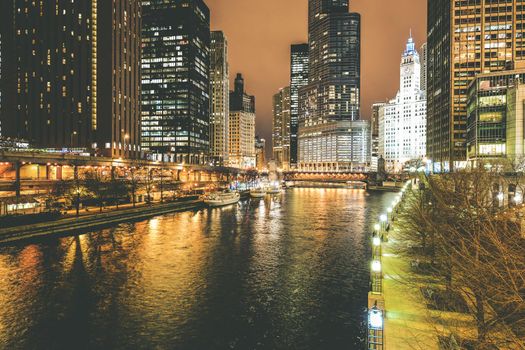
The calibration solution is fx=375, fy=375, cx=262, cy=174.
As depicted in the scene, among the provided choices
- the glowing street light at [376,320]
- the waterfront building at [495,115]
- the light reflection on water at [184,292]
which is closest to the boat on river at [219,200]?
the light reflection on water at [184,292]

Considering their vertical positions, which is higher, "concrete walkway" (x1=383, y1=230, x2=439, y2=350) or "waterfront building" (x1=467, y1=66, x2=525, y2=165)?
"waterfront building" (x1=467, y1=66, x2=525, y2=165)

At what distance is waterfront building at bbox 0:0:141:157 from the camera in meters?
163

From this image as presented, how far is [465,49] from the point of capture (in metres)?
151

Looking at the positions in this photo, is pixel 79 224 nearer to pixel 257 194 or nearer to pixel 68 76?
pixel 257 194

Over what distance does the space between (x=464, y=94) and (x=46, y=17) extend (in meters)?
183

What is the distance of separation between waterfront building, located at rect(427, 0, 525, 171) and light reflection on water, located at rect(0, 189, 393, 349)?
12715 centimetres

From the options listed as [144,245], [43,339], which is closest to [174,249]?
[144,245]

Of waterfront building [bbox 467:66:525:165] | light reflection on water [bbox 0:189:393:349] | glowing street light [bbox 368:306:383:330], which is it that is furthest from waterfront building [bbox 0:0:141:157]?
glowing street light [bbox 368:306:383:330]

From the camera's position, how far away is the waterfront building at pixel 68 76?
163 metres

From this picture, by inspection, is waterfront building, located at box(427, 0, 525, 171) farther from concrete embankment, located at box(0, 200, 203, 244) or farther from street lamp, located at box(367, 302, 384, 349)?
street lamp, located at box(367, 302, 384, 349)

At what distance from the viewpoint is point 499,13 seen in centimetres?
14662

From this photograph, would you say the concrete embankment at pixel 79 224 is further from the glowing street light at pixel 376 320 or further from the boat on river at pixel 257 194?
the boat on river at pixel 257 194

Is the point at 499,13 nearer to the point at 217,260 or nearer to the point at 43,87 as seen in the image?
the point at 217,260

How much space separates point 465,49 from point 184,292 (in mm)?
162081
